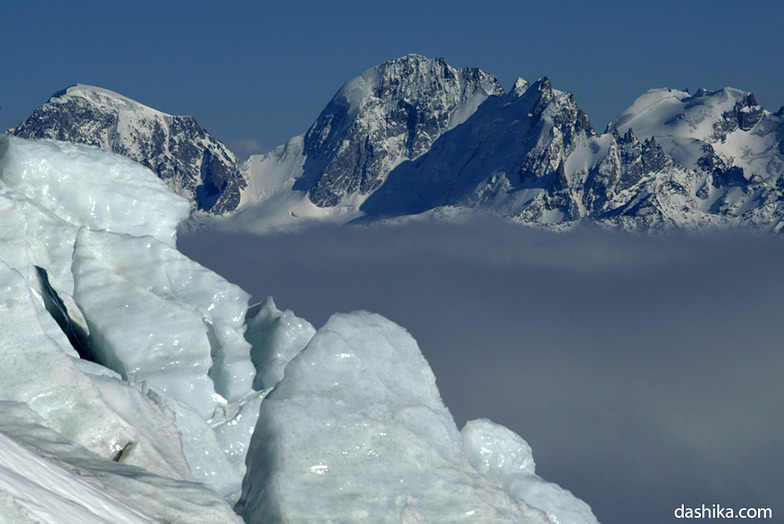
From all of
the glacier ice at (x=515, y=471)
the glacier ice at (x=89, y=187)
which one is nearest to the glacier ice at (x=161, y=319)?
the glacier ice at (x=89, y=187)

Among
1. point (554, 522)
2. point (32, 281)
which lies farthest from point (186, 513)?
point (32, 281)

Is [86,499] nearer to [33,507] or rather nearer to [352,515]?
[33,507]

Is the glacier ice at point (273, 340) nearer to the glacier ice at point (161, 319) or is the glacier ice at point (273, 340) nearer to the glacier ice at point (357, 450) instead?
the glacier ice at point (161, 319)

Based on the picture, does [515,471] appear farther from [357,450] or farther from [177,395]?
[357,450]

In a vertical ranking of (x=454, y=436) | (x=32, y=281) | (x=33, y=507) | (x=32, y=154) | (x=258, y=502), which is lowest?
(x=33, y=507)

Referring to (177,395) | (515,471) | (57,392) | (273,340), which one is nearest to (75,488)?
(57,392)

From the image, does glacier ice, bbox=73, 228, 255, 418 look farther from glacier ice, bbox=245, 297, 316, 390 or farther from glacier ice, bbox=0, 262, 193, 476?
glacier ice, bbox=0, 262, 193, 476
